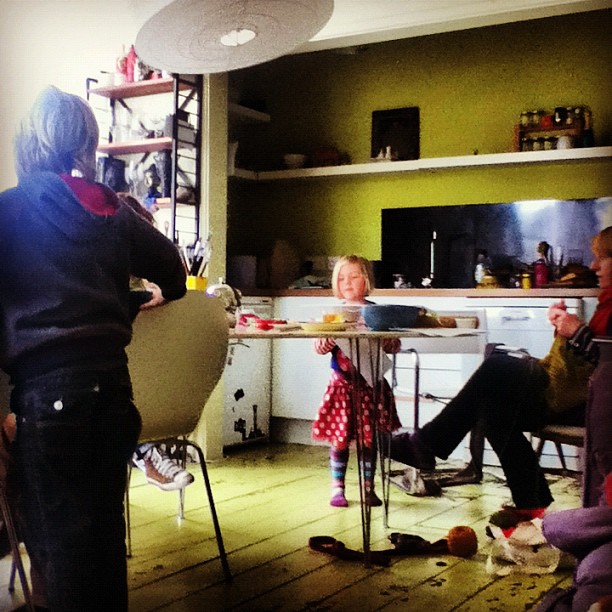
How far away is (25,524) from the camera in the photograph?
1623 mm

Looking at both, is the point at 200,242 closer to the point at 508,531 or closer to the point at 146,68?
the point at 508,531

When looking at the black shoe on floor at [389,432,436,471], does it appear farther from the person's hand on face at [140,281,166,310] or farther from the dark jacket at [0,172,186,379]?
the dark jacket at [0,172,186,379]

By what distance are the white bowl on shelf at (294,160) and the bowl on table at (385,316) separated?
3208mm

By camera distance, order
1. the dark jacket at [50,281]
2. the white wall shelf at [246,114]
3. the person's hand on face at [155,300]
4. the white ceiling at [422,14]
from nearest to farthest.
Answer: the dark jacket at [50,281] < the person's hand on face at [155,300] < the white ceiling at [422,14] < the white wall shelf at [246,114]

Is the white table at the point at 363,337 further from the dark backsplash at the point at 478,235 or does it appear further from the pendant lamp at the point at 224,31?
the dark backsplash at the point at 478,235

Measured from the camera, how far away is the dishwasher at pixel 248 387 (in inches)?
186

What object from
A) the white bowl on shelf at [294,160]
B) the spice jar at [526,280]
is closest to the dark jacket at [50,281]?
the spice jar at [526,280]

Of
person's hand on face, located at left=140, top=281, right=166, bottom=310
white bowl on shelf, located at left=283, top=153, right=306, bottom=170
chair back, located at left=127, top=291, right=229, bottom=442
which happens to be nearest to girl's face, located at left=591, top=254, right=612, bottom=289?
chair back, located at left=127, top=291, right=229, bottom=442

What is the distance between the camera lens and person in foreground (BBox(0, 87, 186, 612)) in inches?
59.8

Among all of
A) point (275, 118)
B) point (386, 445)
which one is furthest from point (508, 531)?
point (275, 118)

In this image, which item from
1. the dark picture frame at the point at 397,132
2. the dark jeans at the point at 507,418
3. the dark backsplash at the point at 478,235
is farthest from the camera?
the dark picture frame at the point at 397,132

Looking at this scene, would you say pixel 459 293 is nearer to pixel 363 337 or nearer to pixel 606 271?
pixel 606 271

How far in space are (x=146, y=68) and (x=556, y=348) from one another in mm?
2685

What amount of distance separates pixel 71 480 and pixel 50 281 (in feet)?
1.16
